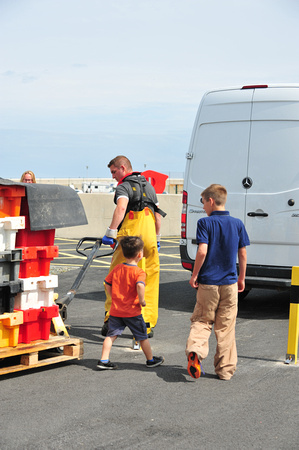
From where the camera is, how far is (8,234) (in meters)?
5.37

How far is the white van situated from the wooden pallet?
9.51 feet

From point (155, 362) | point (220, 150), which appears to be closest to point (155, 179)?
point (220, 150)

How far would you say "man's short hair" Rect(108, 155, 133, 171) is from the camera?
7.12m

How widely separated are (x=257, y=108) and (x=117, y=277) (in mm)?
3485

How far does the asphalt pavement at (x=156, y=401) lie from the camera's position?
4.12 meters

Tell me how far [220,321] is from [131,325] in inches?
29.9

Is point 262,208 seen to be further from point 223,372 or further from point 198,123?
point 223,372

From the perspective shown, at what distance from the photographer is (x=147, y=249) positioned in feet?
22.7

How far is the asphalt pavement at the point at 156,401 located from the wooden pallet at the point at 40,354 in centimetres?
11

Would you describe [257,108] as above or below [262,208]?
above

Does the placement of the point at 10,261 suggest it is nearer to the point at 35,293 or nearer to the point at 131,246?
the point at 35,293

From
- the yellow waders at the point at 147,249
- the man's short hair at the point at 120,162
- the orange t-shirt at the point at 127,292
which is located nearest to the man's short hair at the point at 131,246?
the orange t-shirt at the point at 127,292

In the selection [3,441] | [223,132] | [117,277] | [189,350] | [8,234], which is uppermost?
[223,132]

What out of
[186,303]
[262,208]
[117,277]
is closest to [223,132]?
[262,208]
